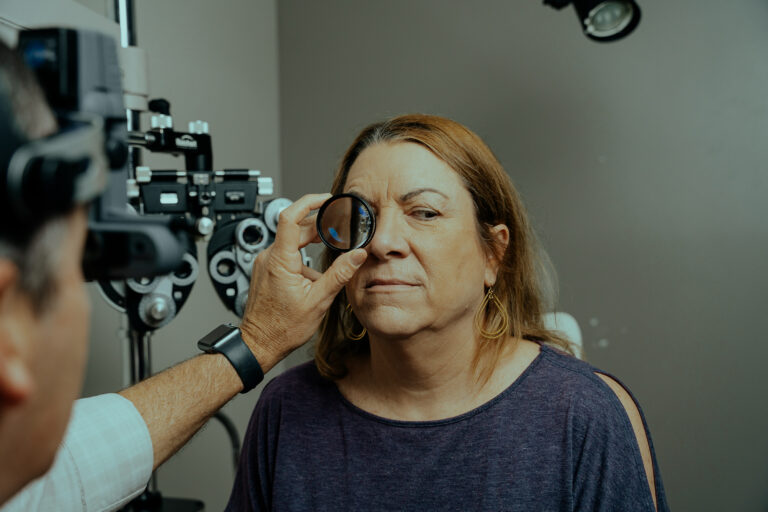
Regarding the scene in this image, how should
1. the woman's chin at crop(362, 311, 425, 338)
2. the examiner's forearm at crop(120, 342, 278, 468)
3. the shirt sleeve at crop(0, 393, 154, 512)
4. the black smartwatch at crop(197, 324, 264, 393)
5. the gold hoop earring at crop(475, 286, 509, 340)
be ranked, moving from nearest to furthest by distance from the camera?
the shirt sleeve at crop(0, 393, 154, 512), the examiner's forearm at crop(120, 342, 278, 468), the black smartwatch at crop(197, 324, 264, 393), the woman's chin at crop(362, 311, 425, 338), the gold hoop earring at crop(475, 286, 509, 340)

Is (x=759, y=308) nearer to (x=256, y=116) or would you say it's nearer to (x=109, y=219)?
(x=256, y=116)

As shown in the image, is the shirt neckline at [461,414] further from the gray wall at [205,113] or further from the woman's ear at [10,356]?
the woman's ear at [10,356]

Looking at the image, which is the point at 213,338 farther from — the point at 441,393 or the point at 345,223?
the point at 441,393

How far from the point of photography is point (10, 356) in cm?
41

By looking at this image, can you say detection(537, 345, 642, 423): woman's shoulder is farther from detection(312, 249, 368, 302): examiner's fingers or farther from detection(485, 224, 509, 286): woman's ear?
detection(312, 249, 368, 302): examiner's fingers

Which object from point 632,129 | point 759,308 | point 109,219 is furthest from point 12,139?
point 759,308

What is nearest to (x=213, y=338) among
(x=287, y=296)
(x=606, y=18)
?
(x=287, y=296)

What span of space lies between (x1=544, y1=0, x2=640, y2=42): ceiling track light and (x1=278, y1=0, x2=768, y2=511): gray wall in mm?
502

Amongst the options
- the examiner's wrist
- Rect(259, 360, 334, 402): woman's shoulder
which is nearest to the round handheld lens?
the examiner's wrist

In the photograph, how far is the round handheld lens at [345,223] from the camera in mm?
1415

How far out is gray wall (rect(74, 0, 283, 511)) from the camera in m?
2.13

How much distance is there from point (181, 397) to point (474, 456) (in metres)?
0.64

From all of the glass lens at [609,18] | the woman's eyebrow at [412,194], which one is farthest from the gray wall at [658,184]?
the woman's eyebrow at [412,194]

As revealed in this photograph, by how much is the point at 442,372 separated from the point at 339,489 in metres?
0.36
